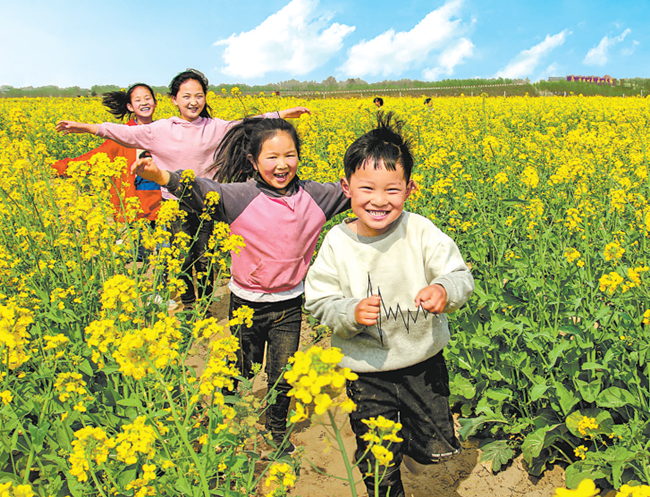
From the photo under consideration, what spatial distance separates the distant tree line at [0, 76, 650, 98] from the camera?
106 ft

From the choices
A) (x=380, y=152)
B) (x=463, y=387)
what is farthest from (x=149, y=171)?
(x=463, y=387)

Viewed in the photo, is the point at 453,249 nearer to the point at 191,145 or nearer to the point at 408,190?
the point at 408,190

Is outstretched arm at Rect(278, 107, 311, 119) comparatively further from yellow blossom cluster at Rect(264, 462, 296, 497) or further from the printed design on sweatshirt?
yellow blossom cluster at Rect(264, 462, 296, 497)

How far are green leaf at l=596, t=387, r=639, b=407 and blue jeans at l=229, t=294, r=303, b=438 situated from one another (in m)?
1.52

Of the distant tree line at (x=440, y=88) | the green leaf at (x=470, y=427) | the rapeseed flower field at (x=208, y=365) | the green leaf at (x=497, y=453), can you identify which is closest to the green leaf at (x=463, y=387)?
the rapeseed flower field at (x=208, y=365)

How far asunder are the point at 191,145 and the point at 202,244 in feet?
2.76

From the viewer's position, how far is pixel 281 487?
1284mm

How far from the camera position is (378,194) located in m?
1.65

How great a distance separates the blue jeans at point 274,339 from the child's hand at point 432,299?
1.12 m

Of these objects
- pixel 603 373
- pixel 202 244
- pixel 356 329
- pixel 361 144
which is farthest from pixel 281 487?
pixel 202 244

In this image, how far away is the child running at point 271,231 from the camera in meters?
2.37

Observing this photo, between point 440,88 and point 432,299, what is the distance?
39.7 metres

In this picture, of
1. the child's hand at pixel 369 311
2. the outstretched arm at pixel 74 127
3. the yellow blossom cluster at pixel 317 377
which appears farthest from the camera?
the outstretched arm at pixel 74 127

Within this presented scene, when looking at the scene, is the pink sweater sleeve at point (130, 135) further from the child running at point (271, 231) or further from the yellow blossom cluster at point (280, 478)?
the yellow blossom cluster at point (280, 478)
